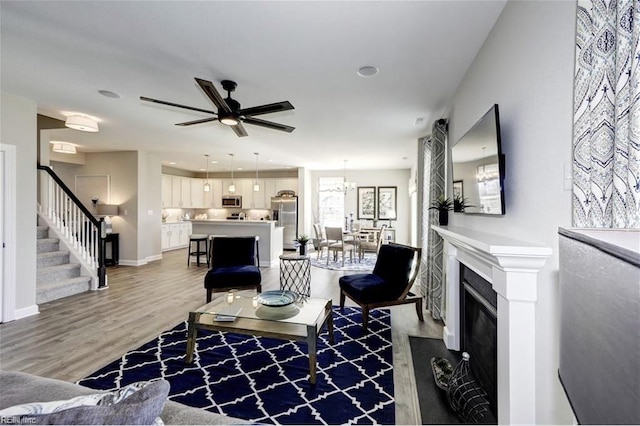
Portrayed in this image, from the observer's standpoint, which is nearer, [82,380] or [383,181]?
[82,380]

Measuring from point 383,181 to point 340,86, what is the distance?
6195 mm

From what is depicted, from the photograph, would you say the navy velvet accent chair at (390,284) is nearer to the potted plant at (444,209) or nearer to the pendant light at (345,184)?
the potted plant at (444,209)

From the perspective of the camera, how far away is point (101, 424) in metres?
0.67

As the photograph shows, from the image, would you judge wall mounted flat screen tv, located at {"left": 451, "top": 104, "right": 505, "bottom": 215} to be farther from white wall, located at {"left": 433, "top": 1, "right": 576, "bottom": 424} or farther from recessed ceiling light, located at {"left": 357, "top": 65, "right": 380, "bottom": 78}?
recessed ceiling light, located at {"left": 357, "top": 65, "right": 380, "bottom": 78}

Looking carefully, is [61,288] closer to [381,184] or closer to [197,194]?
[197,194]

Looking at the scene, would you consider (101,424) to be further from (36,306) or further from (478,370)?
(36,306)

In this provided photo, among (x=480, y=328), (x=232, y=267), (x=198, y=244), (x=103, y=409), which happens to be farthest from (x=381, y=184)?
(x=103, y=409)

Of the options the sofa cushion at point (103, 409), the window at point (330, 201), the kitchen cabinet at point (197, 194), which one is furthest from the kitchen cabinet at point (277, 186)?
the sofa cushion at point (103, 409)

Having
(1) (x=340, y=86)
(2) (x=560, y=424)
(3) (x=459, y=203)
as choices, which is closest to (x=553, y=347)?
(2) (x=560, y=424)

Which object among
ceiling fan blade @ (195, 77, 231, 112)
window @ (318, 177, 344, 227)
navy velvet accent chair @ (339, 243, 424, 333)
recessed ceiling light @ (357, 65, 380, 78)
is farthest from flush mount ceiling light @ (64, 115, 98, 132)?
window @ (318, 177, 344, 227)

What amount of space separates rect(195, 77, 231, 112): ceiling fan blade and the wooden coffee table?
1.86m

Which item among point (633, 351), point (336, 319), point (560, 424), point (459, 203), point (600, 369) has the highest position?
point (459, 203)

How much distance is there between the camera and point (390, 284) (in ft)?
10.9

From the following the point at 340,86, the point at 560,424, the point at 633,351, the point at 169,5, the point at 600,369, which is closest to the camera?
the point at 633,351
